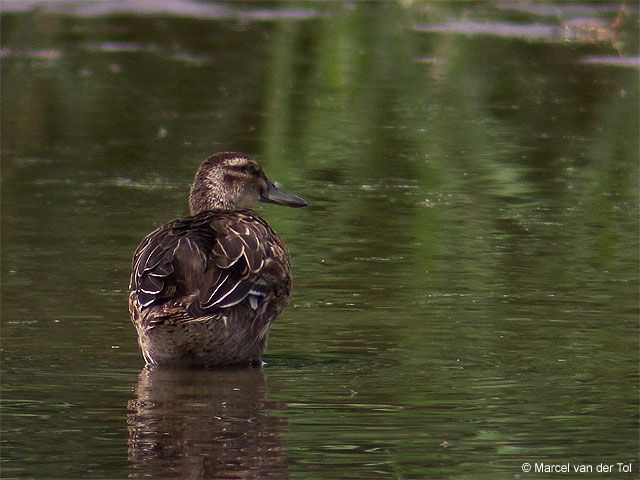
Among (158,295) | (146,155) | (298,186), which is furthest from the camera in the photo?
(146,155)

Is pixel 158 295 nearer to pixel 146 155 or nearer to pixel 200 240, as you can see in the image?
pixel 200 240

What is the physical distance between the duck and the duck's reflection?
0.12 meters

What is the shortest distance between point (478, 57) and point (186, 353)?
33.6ft

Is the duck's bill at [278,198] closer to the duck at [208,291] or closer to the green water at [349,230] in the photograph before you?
the green water at [349,230]

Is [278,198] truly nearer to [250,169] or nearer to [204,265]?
[250,169]

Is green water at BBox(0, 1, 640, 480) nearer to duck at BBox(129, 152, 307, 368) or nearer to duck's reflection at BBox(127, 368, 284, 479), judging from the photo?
duck's reflection at BBox(127, 368, 284, 479)

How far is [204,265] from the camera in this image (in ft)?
24.9

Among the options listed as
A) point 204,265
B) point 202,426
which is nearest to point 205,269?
point 204,265

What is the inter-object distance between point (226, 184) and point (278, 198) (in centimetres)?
46

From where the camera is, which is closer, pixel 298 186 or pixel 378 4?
pixel 298 186

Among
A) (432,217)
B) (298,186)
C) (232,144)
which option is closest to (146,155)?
(232,144)

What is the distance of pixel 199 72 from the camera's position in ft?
55.0

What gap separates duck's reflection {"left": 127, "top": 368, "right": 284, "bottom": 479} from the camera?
5930mm

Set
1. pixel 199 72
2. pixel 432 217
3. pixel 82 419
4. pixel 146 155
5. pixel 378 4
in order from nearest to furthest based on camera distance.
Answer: pixel 82 419, pixel 432 217, pixel 146 155, pixel 199 72, pixel 378 4
